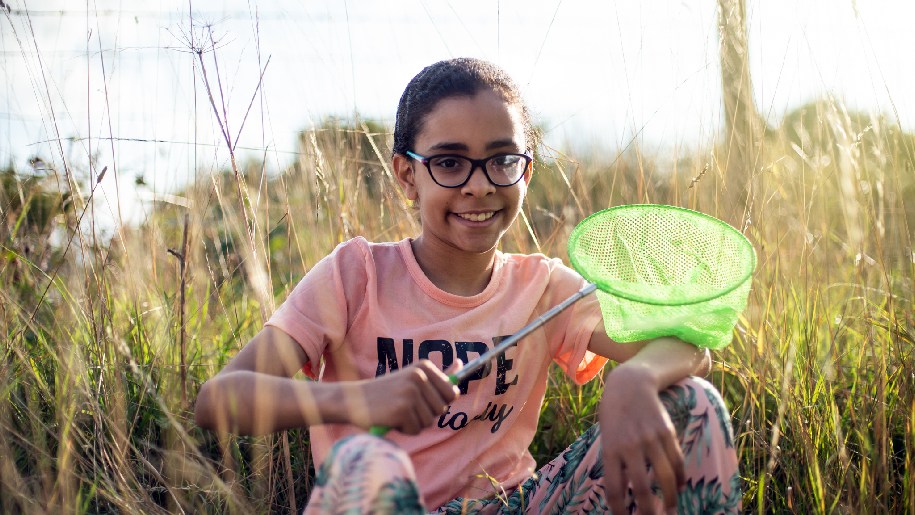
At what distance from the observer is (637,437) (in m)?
1.38

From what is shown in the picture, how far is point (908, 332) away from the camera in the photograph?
2.08 metres

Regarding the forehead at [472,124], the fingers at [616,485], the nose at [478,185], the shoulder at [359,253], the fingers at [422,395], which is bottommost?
the fingers at [616,485]

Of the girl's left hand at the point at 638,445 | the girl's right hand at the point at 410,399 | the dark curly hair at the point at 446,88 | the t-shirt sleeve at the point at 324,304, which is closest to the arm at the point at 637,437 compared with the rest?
the girl's left hand at the point at 638,445

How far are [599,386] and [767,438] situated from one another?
0.53 m

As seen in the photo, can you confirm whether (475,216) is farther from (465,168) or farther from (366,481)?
(366,481)

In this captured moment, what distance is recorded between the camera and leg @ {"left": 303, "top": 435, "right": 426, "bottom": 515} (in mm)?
1180

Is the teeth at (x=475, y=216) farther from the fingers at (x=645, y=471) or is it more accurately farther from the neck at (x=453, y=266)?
the fingers at (x=645, y=471)

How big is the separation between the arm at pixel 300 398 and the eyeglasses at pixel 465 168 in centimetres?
51

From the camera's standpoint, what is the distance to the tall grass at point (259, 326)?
1.90 meters

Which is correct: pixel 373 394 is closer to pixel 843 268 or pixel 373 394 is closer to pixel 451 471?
pixel 451 471

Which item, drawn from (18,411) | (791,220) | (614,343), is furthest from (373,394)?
(791,220)

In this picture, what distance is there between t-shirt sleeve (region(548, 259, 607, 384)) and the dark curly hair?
362 mm

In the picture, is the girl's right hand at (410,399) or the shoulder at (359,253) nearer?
the girl's right hand at (410,399)

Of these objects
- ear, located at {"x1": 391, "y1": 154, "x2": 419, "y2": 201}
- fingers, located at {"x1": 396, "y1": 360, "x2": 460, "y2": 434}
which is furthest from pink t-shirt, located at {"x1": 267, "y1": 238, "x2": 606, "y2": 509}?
fingers, located at {"x1": 396, "y1": 360, "x2": 460, "y2": 434}
